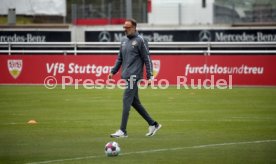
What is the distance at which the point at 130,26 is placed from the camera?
14508 millimetres

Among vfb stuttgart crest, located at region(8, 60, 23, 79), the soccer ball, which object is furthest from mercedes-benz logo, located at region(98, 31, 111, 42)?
the soccer ball

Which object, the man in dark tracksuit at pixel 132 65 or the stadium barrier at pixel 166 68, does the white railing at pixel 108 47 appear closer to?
the stadium barrier at pixel 166 68

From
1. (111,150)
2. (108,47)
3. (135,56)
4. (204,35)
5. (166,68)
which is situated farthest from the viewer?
(204,35)

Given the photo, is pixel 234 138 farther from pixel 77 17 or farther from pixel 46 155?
pixel 77 17

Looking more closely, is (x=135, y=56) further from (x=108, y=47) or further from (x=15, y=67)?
(x=108, y=47)

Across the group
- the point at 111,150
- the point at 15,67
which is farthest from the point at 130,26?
the point at 15,67

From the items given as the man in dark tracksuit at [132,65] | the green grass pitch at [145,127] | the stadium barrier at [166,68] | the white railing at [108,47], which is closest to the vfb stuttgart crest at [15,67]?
the stadium barrier at [166,68]

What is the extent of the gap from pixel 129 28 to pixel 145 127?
271 centimetres

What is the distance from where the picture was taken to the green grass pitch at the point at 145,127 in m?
12.2

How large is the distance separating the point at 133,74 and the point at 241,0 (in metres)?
28.9

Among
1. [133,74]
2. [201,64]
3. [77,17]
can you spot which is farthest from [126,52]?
[77,17]

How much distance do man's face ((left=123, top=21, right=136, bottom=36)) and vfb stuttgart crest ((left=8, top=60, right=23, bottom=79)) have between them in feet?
55.7

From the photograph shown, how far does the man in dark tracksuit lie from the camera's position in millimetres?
14539

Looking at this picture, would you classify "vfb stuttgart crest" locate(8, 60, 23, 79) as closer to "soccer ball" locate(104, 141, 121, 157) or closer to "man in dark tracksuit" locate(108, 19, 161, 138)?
"man in dark tracksuit" locate(108, 19, 161, 138)
